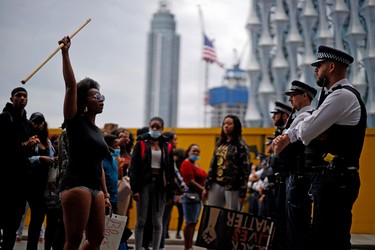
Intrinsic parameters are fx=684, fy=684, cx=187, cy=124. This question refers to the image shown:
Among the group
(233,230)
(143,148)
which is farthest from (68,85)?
(143,148)

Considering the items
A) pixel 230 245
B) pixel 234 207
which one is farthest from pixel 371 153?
pixel 230 245

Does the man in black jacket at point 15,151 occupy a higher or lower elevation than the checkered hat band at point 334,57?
lower

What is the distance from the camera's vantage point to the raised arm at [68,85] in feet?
17.8

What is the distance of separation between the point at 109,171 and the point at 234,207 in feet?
7.03

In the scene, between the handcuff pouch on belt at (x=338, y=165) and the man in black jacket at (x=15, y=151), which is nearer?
the handcuff pouch on belt at (x=338, y=165)

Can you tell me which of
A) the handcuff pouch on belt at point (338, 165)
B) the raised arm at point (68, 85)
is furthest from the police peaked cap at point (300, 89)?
the raised arm at point (68, 85)

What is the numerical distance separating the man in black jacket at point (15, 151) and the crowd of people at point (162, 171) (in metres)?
0.01

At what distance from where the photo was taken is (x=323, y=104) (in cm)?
548

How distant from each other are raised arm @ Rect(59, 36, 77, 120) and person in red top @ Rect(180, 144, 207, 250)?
5.28 meters

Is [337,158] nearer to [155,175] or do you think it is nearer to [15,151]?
[15,151]

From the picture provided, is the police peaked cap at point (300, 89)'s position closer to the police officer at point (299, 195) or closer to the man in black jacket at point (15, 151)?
the police officer at point (299, 195)

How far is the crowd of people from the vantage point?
548 centimetres

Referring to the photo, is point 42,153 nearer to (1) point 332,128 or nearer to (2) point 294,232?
(2) point 294,232

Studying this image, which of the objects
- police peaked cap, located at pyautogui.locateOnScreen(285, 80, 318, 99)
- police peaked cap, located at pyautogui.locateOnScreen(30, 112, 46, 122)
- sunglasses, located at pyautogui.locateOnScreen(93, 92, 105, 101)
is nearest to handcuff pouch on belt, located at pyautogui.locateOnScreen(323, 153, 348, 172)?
sunglasses, located at pyautogui.locateOnScreen(93, 92, 105, 101)
